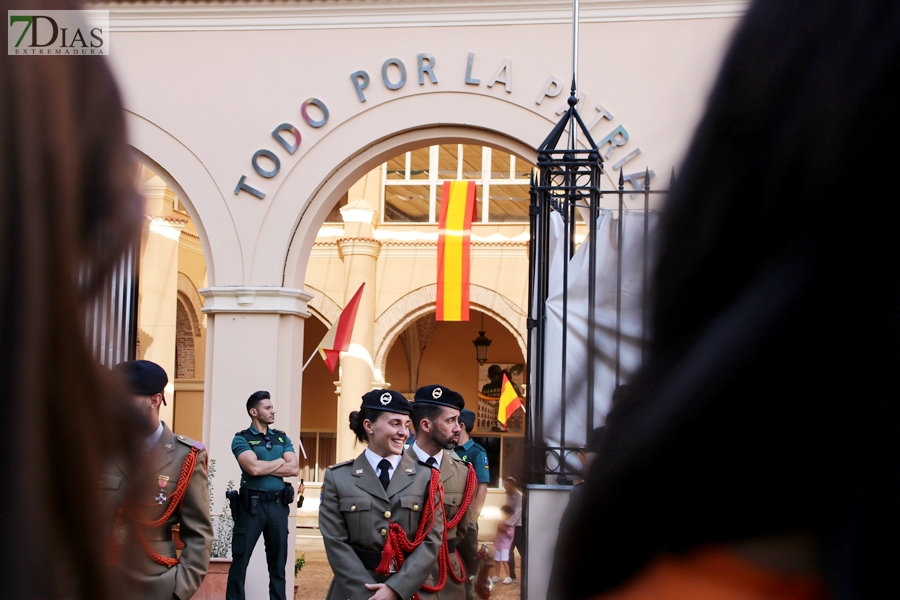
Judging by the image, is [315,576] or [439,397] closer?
[439,397]

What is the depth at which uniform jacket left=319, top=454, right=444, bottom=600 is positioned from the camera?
15.4 ft

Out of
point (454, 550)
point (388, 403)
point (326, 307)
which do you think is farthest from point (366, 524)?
point (326, 307)

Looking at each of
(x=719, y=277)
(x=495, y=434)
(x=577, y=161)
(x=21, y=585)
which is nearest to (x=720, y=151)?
(x=719, y=277)

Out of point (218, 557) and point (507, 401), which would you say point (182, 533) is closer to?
point (218, 557)

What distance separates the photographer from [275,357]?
28.1 feet

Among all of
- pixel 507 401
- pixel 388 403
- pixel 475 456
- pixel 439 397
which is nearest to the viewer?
pixel 388 403

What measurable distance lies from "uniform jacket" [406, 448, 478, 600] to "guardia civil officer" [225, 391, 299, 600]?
204 centimetres

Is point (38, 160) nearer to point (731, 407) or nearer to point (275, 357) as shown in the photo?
point (731, 407)

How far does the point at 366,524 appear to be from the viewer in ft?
15.7

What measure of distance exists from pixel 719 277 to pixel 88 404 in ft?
1.87

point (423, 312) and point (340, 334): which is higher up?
point (423, 312)

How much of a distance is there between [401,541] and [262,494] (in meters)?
3.20

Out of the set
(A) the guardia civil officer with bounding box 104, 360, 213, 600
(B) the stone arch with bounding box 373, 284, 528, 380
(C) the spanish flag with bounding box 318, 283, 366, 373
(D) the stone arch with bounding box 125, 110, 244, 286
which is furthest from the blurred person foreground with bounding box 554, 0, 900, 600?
(B) the stone arch with bounding box 373, 284, 528, 380

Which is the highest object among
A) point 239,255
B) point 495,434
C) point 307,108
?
point 307,108
